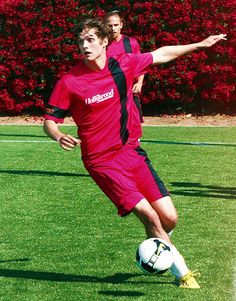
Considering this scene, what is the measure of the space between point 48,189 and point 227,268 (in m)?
4.79

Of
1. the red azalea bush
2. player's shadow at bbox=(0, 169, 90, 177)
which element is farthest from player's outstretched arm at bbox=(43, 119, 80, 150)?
the red azalea bush

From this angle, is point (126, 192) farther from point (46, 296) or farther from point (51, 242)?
point (51, 242)

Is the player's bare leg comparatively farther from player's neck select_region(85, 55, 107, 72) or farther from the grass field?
player's neck select_region(85, 55, 107, 72)

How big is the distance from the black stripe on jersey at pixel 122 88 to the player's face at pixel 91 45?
148 millimetres

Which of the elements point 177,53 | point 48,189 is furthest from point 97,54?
point 48,189

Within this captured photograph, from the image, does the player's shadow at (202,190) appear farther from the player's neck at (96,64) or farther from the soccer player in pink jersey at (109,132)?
the player's neck at (96,64)

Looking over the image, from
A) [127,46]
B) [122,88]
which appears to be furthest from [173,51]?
[127,46]

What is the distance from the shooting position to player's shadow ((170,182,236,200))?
10594mm

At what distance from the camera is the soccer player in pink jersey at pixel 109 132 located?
630 centimetres

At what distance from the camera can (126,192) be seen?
20.6ft

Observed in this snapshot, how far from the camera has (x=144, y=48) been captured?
2242cm

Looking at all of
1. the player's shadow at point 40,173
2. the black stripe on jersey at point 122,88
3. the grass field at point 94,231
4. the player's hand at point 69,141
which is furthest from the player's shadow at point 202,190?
the player's hand at point 69,141

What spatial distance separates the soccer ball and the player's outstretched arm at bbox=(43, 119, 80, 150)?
0.95m

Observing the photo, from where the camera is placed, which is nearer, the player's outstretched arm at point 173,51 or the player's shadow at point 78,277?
the player's shadow at point 78,277
